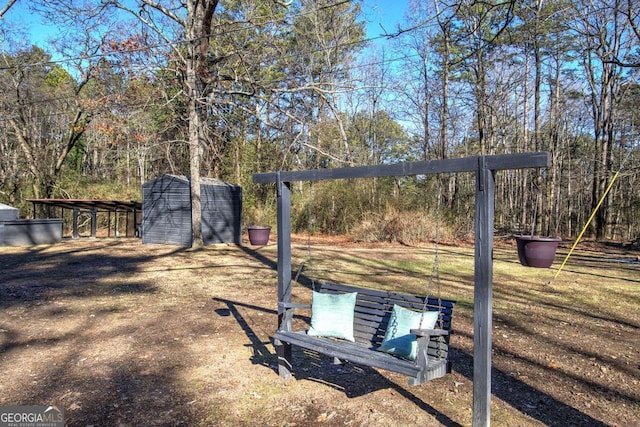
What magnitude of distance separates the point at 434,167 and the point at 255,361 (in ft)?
8.57

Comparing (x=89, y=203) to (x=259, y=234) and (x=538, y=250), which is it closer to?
(x=259, y=234)

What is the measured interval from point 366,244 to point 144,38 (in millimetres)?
9944

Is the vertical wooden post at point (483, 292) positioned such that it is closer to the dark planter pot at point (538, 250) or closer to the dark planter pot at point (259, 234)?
the dark planter pot at point (538, 250)

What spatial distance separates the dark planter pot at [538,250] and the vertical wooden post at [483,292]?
702 cm

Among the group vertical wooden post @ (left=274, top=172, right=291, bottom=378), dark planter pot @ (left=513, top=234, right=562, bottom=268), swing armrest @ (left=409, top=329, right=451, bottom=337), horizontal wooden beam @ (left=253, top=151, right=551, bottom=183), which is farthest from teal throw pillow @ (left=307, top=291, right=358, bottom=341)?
dark planter pot @ (left=513, top=234, right=562, bottom=268)

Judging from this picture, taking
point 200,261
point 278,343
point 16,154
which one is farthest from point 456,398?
point 16,154

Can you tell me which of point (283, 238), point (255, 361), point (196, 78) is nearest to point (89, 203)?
point (196, 78)

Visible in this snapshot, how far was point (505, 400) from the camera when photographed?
3389mm

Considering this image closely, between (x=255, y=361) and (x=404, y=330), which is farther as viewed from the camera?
(x=255, y=361)

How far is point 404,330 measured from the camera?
11.2ft

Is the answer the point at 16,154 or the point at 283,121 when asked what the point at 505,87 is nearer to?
the point at 283,121

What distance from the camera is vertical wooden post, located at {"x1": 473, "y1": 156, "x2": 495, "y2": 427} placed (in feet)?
8.92

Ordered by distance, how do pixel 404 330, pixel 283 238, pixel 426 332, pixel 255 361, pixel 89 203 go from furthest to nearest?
pixel 89 203 < pixel 255 361 < pixel 283 238 < pixel 404 330 < pixel 426 332

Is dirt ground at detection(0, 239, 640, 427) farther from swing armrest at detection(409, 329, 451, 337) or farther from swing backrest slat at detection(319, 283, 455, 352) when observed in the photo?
swing armrest at detection(409, 329, 451, 337)
